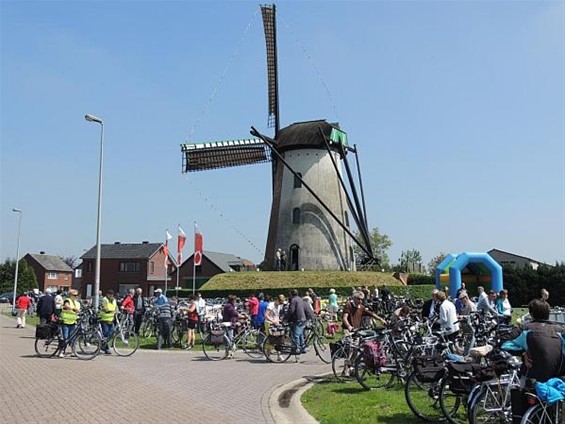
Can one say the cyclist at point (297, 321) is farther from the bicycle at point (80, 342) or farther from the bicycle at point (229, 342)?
the bicycle at point (80, 342)

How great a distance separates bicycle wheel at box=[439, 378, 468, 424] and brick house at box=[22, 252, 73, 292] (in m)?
91.6

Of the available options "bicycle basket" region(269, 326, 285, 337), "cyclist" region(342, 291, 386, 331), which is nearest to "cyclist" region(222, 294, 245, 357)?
"bicycle basket" region(269, 326, 285, 337)

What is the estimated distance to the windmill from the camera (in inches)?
1754

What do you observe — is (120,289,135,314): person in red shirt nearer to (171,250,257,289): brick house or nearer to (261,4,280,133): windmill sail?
(261,4,280,133): windmill sail

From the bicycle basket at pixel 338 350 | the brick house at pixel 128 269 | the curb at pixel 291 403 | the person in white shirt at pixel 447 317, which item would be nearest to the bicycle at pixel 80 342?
the curb at pixel 291 403

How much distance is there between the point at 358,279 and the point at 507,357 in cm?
3207

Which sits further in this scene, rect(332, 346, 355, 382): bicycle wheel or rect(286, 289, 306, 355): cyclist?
rect(286, 289, 306, 355): cyclist

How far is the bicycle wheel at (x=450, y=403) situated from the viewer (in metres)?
8.20

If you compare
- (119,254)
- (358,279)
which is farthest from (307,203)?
(119,254)

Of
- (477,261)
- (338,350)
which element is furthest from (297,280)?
(338,350)

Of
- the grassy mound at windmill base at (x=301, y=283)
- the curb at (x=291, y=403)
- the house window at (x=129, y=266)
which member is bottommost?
the curb at (x=291, y=403)

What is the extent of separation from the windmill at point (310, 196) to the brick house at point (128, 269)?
37453mm

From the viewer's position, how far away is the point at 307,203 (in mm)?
45062

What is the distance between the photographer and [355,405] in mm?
9570
